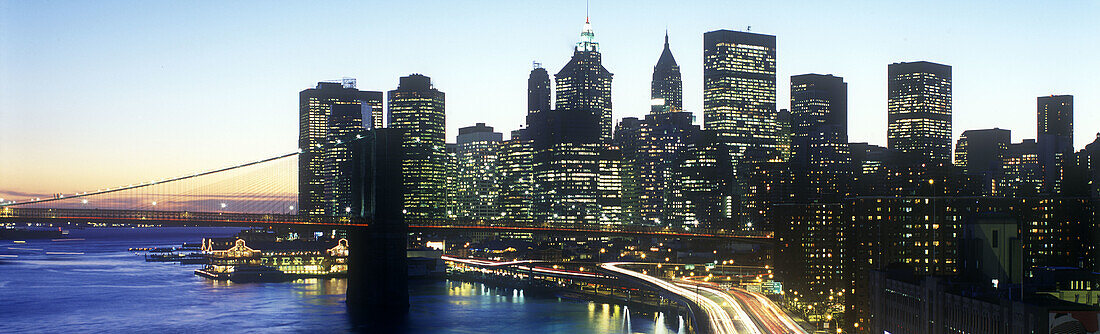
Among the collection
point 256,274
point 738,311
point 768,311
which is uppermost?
point 738,311

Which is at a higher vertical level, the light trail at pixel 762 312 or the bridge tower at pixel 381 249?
the bridge tower at pixel 381 249

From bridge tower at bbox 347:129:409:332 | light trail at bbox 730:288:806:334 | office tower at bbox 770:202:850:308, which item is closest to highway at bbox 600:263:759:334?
light trail at bbox 730:288:806:334

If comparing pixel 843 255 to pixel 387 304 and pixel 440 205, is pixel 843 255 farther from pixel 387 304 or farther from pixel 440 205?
pixel 440 205

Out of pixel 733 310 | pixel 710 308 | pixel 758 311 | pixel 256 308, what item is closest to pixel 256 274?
pixel 256 308

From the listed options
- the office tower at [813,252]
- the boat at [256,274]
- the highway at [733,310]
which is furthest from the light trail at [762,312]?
the boat at [256,274]

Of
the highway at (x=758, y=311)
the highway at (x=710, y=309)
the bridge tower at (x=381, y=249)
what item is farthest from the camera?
the bridge tower at (x=381, y=249)

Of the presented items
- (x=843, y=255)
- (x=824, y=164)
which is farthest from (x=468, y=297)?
(x=824, y=164)

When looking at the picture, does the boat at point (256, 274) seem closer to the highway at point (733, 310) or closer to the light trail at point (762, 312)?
the highway at point (733, 310)

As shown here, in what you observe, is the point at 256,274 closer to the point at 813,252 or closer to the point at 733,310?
the point at 813,252
